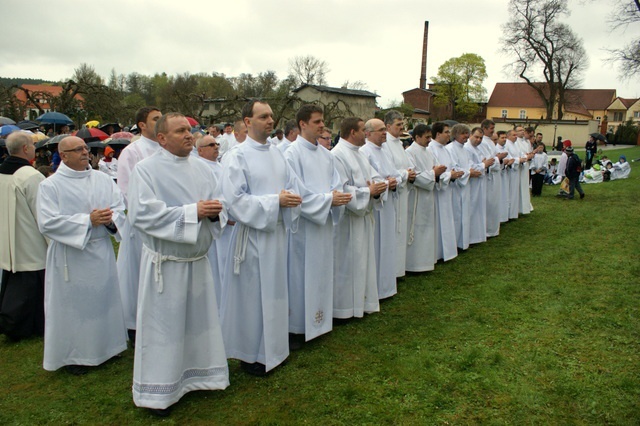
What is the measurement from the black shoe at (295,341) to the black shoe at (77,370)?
2086 mm

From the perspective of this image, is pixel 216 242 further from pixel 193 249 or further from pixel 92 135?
pixel 92 135

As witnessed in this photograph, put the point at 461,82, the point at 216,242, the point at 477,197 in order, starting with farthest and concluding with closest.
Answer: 1. the point at 461,82
2. the point at 477,197
3. the point at 216,242

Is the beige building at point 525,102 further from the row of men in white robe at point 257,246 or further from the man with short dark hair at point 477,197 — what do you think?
the row of men in white robe at point 257,246

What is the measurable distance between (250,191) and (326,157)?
1.18 metres

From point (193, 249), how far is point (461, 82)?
76.0m

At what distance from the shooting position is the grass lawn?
3879 mm

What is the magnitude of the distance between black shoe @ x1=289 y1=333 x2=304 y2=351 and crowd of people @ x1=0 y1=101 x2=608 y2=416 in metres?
0.02

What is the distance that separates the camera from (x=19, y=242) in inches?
207

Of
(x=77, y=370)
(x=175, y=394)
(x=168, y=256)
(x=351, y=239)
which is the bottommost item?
(x=77, y=370)

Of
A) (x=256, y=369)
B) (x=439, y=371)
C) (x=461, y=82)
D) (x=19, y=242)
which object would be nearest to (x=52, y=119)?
(x=19, y=242)

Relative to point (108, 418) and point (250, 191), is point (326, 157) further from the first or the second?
point (108, 418)

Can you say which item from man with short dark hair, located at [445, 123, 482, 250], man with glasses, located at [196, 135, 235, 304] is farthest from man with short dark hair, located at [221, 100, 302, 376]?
man with short dark hair, located at [445, 123, 482, 250]

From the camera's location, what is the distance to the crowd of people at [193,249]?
3.80 metres

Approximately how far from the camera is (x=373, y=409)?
3918mm
